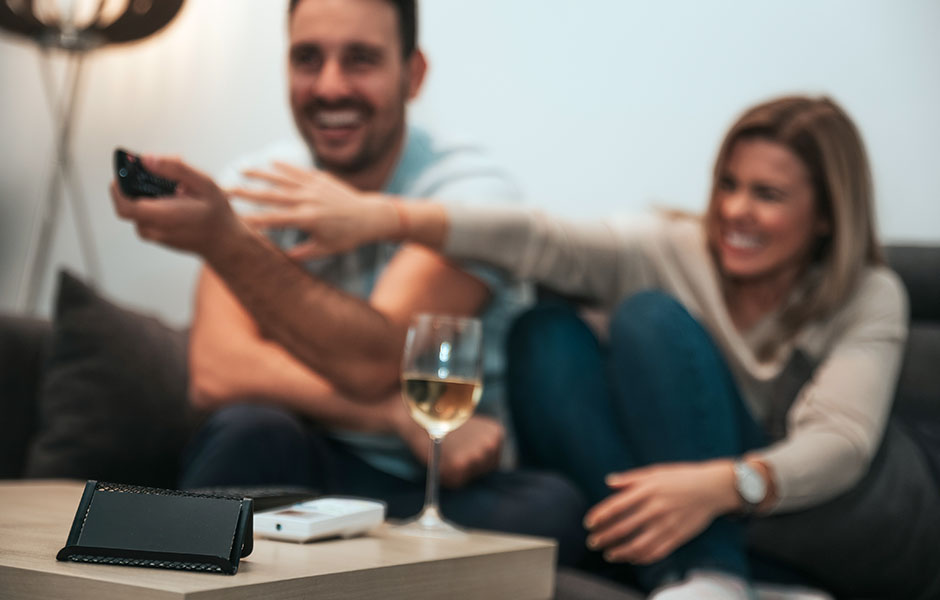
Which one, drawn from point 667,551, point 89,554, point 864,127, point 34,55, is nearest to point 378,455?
point 667,551

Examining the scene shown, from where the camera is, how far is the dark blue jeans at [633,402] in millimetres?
1416

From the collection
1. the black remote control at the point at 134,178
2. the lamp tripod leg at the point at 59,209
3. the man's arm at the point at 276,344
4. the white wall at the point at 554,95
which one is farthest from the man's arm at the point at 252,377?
the lamp tripod leg at the point at 59,209

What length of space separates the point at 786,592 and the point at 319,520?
0.83 metres

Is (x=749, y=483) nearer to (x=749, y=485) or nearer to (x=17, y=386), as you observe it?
(x=749, y=485)

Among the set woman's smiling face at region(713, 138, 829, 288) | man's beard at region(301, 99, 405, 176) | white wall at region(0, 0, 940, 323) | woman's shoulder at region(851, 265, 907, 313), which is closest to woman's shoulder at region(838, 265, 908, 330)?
woman's shoulder at region(851, 265, 907, 313)

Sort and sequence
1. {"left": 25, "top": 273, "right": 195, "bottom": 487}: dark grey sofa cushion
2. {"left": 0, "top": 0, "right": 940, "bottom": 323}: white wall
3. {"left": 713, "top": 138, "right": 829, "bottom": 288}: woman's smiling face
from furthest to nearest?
{"left": 0, "top": 0, "right": 940, "bottom": 323}: white wall → {"left": 713, "top": 138, "right": 829, "bottom": 288}: woman's smiling face → {"left": 25, "top": 273, "right": 195, "bottom": 487}: dark grey sofa cushion

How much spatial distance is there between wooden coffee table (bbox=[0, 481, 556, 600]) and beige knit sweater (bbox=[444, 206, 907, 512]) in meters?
0.59

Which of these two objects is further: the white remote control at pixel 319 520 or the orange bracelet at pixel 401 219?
the orange bracelet at pixel 401 219

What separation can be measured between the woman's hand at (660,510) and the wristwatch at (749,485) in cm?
1

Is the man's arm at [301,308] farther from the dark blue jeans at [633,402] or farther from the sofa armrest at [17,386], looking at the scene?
the sofa armrest at [17,386]

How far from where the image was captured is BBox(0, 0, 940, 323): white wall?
2113 mm

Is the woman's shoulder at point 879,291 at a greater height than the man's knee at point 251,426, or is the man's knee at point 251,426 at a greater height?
the woman's shoulder at point 879,291

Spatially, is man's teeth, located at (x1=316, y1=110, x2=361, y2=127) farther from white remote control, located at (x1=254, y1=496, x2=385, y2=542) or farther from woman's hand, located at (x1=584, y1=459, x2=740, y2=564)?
white remote control, located at (x1=254, y1=496, x2=385, y2=542)

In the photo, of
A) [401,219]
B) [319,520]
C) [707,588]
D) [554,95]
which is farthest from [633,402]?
[554,95]
